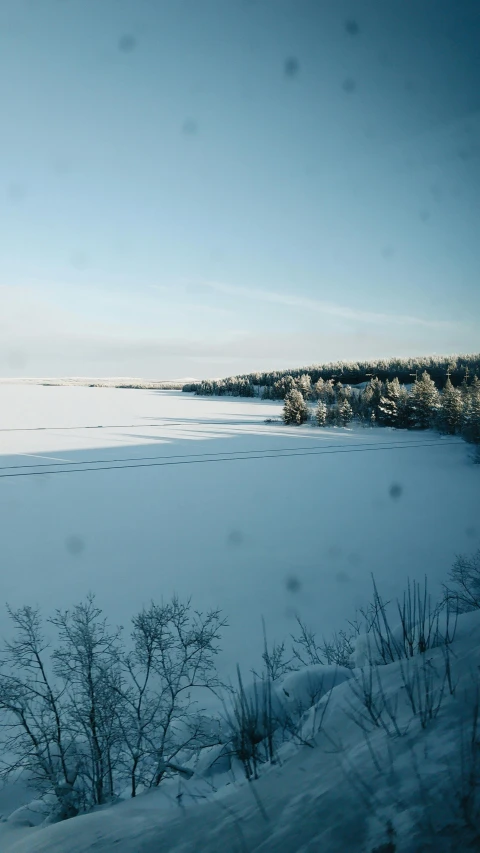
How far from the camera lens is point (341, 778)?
2.23 m

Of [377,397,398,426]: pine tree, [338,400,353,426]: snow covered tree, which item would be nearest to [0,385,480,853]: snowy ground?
[377,397,398,426]: pine tree

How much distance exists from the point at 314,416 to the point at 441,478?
3385 centimetres

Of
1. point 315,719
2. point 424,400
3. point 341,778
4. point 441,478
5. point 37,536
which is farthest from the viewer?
point 424,400

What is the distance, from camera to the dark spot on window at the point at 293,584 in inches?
588

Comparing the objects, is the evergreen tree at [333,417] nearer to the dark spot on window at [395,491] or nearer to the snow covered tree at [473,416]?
the snow covered tree at [473,416]

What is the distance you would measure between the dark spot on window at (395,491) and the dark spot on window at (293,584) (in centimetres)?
1493

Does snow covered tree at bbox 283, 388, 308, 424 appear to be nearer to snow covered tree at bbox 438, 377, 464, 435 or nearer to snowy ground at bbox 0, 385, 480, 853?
snowy ground at bbox 0, 385, 480, 853

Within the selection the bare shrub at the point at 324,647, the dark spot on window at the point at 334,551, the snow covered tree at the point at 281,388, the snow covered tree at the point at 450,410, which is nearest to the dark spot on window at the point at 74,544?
the bare shrub at the point at 324,647

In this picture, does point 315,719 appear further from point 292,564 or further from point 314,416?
point 314,416

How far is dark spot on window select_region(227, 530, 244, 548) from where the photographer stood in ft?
63.2

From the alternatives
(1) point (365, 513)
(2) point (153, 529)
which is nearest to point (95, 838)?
(2) point (153, 529)

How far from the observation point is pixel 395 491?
97.0ft

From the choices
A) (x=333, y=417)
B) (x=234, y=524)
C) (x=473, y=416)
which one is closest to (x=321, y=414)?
(x=333, y=417)

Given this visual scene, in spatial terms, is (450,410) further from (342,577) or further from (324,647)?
(324,647)
